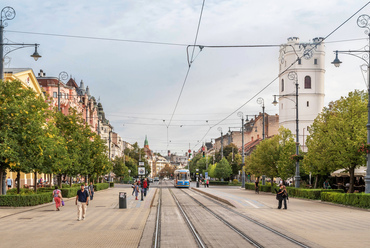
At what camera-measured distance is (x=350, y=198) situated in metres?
29.5

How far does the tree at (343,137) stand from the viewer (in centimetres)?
3256

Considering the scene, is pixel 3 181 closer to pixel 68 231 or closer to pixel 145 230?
pixel 68 231

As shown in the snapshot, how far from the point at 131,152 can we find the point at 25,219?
5031 inches

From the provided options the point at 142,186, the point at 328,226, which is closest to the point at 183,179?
the point at 142,186

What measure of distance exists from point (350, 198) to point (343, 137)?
5.09m

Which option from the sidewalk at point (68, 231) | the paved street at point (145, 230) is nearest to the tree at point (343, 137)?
the paved street at point (145, 230)

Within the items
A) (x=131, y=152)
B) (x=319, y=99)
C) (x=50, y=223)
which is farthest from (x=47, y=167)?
(x=131, y=152)

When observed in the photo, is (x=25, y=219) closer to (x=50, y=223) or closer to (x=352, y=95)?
(x=50, y=223)

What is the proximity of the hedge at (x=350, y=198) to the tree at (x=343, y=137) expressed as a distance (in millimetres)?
2139

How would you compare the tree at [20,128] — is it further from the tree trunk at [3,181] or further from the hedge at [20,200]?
the hedge at [20,200]

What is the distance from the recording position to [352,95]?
116 ft

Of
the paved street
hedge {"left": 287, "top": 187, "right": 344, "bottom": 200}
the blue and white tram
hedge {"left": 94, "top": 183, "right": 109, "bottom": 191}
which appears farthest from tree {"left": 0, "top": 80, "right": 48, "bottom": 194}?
the blue and white tram

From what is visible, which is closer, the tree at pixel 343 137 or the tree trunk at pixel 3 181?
the tree trunk at pixel 3 181

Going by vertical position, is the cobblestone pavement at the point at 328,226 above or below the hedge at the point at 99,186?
above
